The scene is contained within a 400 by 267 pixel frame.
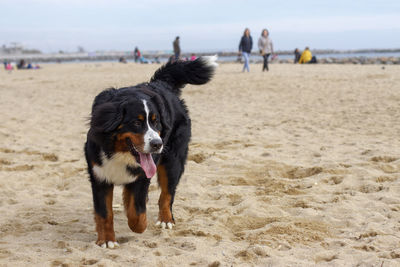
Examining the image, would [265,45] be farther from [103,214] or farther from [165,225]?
[103,214]

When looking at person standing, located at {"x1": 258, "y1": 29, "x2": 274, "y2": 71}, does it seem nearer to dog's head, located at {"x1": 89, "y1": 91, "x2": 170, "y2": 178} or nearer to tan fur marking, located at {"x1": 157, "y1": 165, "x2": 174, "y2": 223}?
tan fur marking, located at {"x1": 157, "y1": 165, "x2": 174, "y2": 223}

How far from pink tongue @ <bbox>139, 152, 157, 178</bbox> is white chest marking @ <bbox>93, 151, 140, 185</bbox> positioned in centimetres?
12

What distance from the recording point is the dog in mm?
3545

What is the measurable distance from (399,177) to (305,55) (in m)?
25.4

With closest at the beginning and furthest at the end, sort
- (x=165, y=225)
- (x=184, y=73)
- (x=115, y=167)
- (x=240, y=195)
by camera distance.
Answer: (x=115, y=167) < (x=165, y=225) < (x=184, y=73) < (x=240, y=195)

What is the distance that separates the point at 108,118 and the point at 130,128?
189 mm

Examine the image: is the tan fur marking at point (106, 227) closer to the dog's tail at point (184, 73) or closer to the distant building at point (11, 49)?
the dog's tail at point (184, 73)

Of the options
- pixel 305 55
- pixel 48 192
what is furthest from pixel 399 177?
pixel 305 55

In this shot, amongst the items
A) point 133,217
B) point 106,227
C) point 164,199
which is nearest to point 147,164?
point 133,217

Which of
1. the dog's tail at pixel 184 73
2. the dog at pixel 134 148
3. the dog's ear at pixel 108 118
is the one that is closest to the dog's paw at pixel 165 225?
the dog at pixel 134 148

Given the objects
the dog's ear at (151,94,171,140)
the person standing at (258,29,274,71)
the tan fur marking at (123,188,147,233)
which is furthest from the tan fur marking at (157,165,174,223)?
the person standing at (258,29,274,71)

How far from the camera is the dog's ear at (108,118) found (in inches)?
138

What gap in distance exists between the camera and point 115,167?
3.69 m

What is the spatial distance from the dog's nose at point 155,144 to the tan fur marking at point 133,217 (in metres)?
0.66
